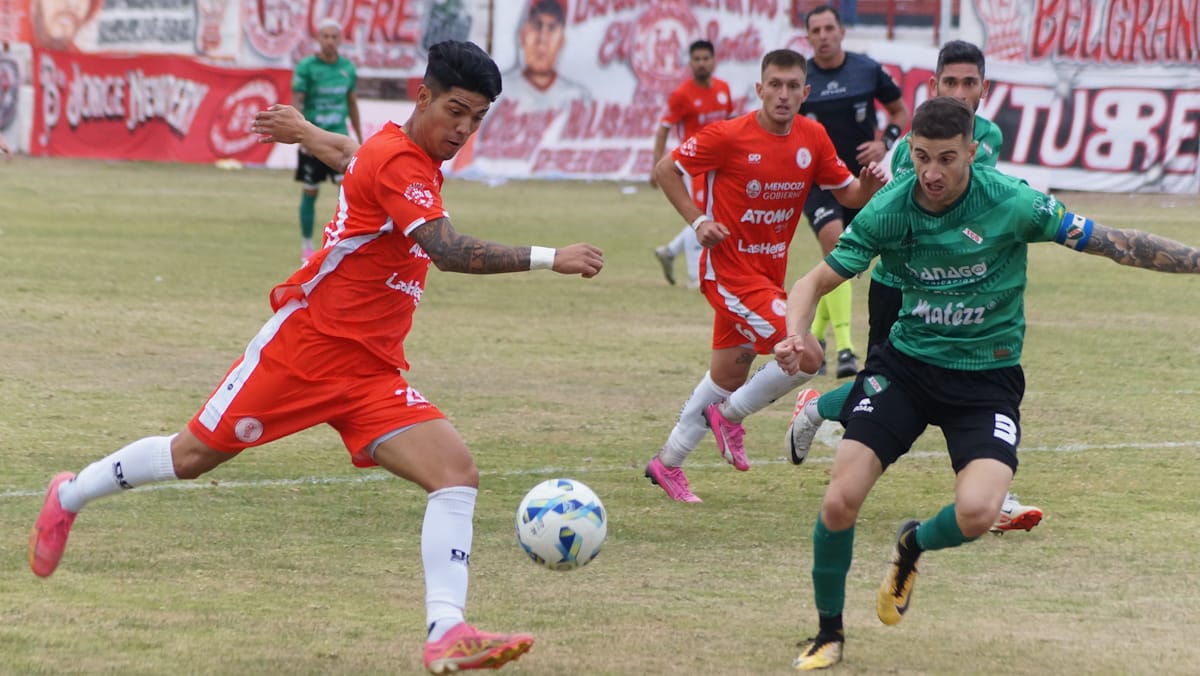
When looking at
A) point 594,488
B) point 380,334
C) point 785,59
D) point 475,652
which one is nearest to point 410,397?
point 380,334

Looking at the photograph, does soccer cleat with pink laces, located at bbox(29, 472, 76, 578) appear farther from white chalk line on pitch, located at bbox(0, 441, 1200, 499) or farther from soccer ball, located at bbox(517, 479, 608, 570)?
white chalk line on pitch, located at bbox(0, 441, 1200, 499)

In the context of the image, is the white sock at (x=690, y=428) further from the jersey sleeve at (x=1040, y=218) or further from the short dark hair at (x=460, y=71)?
the short dark hair at (x=460, y=71)

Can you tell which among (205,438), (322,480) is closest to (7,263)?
(322,480)

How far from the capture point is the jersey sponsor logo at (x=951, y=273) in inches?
223

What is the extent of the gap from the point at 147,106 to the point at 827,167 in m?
24.7

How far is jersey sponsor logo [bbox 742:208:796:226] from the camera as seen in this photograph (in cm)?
830

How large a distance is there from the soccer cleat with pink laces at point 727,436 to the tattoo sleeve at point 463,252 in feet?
9.75

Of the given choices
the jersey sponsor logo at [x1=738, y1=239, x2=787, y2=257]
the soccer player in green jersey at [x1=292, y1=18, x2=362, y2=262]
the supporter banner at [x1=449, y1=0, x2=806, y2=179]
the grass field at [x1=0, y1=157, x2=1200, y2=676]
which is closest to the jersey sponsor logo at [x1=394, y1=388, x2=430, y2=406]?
the grass field at [x1=0, y1=157, x2=1200, y2=676]

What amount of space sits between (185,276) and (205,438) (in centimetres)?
1029

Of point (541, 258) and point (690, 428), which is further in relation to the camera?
point (690, 428)

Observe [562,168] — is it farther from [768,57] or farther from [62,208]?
[768,57]

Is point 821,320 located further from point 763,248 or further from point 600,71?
point 600,71

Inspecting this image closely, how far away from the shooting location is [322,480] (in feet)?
26.0

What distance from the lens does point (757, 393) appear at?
802 centimetres
